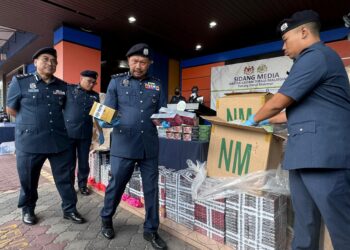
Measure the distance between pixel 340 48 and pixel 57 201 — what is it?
5.83 meters

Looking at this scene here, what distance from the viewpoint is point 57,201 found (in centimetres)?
258

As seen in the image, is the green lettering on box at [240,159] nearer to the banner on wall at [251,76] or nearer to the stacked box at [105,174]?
the stacked box at [105,174]

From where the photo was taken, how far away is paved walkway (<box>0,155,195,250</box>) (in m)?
1.74

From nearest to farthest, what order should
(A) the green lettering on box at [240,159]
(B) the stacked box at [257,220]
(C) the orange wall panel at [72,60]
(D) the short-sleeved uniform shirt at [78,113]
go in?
(B) the stacked box at [257,220]
(A) the green lettering on box at [240,159]
(D) the short-sleeved uniform shirt at [78,113]
(C) the orange wall panel at [72,60]

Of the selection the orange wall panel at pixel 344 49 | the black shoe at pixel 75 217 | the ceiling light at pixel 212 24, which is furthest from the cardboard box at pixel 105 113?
the orange wall panel at pixel 344 49

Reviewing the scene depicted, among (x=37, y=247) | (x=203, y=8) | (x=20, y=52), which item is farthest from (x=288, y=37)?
(x=20, y=52)

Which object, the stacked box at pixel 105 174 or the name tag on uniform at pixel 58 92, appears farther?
the stacked box at pixel 105 174

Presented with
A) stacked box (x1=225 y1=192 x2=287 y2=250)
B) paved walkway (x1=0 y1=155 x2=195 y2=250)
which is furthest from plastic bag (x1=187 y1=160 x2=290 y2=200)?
paved walkway (x1=0 y1=155 x2=195 y2=250)

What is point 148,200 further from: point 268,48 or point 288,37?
point 268,48

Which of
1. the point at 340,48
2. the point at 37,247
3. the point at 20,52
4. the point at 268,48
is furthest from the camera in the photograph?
the point at 20,52

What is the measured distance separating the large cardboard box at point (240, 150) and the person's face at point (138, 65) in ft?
2.05

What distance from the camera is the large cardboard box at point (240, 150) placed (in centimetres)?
160

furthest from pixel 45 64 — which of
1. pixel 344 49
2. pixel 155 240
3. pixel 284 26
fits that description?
pixel 344 49

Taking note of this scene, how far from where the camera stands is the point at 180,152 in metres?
2.60
